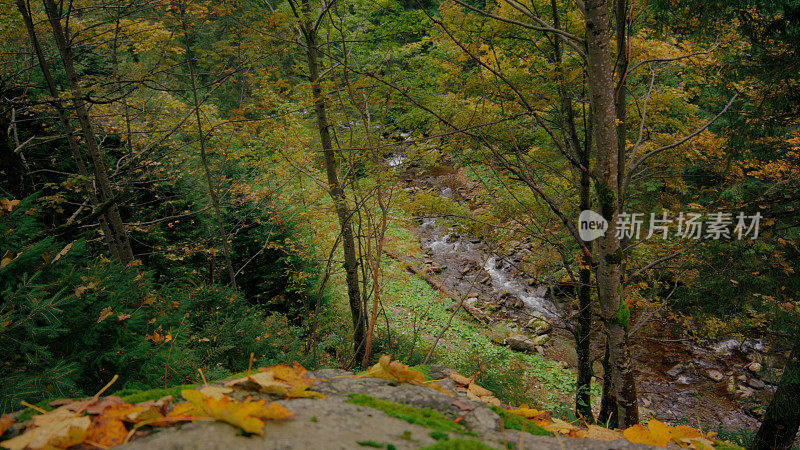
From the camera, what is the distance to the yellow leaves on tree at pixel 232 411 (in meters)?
0.95

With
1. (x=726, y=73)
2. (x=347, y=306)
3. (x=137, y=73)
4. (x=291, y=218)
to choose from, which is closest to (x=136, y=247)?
(x=291, y=218)

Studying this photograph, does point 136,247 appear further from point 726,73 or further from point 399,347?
point 726,73

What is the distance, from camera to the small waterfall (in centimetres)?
1130

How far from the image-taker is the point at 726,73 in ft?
16.9

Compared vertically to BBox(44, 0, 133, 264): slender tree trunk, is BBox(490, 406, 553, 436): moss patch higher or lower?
lower

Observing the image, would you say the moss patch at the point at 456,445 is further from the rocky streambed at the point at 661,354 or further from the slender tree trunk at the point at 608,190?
the rocky streambed at the point at 661,354

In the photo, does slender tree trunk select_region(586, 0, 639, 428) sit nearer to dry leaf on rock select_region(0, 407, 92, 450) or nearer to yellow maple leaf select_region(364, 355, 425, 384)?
yellow maple leaf select_region(364, 355, 425, 384)

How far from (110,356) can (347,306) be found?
7920mm

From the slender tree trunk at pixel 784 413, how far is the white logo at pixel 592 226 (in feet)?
15.6

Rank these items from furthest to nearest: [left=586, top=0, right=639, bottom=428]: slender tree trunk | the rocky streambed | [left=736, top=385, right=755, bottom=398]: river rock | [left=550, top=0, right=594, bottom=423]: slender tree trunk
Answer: [left=736, top=385, right=755, bottom=398]: river rock
the rocky streambed
[left=550, top=0, right=594, bottom=423]: slender tree trunk
[left=586, top=0, right=639, bottom=428]: slender tree trunk

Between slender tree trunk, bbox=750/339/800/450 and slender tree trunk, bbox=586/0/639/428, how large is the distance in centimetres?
505

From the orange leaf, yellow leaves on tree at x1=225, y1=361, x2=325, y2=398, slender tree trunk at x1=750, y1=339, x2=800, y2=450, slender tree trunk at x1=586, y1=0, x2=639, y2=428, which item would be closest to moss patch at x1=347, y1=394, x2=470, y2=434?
yellow leaves on tree at x1=225, y1=361, x2=325, y2=398

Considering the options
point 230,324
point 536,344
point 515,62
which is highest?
point 515,62

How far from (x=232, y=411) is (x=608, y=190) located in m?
2.16
